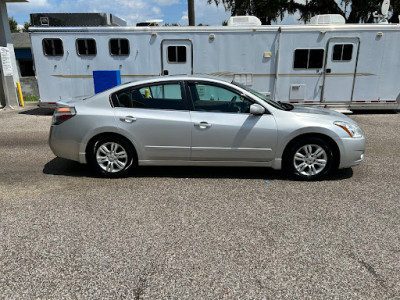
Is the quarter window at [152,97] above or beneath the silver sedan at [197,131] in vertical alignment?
above

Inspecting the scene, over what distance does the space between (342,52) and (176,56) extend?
5.27 meters

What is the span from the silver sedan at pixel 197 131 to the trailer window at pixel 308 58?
581 cm

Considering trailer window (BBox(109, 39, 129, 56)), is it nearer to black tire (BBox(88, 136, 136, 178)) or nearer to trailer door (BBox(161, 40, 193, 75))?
trailer door (BBox(161, 40, 193, 75))

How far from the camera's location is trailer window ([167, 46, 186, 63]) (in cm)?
1022

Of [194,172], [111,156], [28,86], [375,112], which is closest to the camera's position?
[111,156]

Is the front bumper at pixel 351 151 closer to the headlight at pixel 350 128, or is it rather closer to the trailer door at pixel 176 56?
the headlight at pixel 350 128

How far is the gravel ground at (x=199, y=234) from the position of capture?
8.59 ft

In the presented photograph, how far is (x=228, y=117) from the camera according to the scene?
190 inches

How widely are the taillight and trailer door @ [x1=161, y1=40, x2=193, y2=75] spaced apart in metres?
5.77

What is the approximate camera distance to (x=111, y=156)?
4.99 meters

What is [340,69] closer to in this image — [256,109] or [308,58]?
[308,58]

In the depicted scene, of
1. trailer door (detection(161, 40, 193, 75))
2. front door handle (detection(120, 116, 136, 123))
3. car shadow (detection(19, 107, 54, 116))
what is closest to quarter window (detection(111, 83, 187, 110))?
front door handle (detection(120, 116, 136, 123))

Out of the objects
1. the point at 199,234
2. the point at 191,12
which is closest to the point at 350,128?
the point at 199,234

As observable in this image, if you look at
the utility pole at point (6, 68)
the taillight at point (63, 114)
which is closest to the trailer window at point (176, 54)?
the taillight at point (63, 114)
